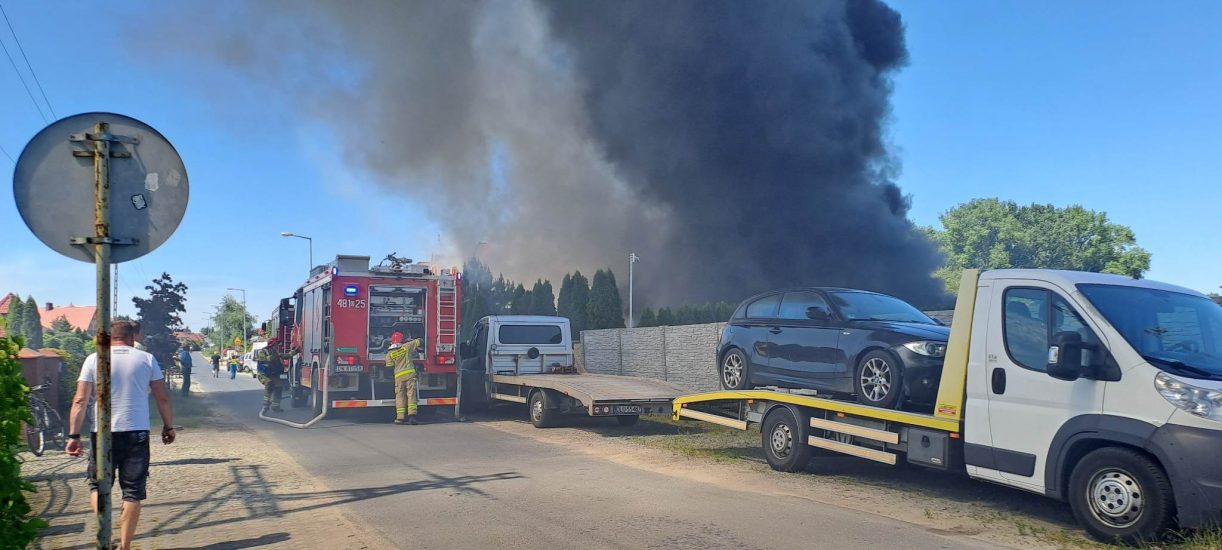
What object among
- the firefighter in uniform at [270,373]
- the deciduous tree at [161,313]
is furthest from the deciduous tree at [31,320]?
the firefighter in uniform at [270,373]

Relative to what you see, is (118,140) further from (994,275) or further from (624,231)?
(624,231)

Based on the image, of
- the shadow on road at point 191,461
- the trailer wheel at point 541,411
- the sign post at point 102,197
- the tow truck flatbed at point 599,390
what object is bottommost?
the shadow on road at point 191,461

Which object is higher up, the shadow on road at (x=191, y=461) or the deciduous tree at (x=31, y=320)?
the deciduous tree at (x=31, y=320)

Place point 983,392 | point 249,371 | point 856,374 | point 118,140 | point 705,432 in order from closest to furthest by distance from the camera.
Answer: point 118,140, point 983,392, point 856,374, point 705,432, point 249,371

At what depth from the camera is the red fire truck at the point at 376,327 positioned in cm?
1491

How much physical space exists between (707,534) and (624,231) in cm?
4354

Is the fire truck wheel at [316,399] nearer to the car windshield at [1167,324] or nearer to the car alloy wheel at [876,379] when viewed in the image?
the car alloy wheel at [876,379]

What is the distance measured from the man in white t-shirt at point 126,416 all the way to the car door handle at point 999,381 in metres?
6.46

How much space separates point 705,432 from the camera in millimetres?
13359

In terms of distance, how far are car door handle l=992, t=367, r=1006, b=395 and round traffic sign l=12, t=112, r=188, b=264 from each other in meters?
6.20

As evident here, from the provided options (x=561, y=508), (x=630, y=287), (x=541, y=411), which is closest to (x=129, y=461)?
(x=561, y=508)

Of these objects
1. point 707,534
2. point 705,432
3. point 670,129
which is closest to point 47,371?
point 705,432

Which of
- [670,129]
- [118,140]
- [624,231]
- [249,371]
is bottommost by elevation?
[249,371]

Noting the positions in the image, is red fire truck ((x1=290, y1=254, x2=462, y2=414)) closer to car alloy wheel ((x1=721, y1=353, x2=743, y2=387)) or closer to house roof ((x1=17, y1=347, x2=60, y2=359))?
house roof ((x1=17, y1=347, x2=60, y2=359))
